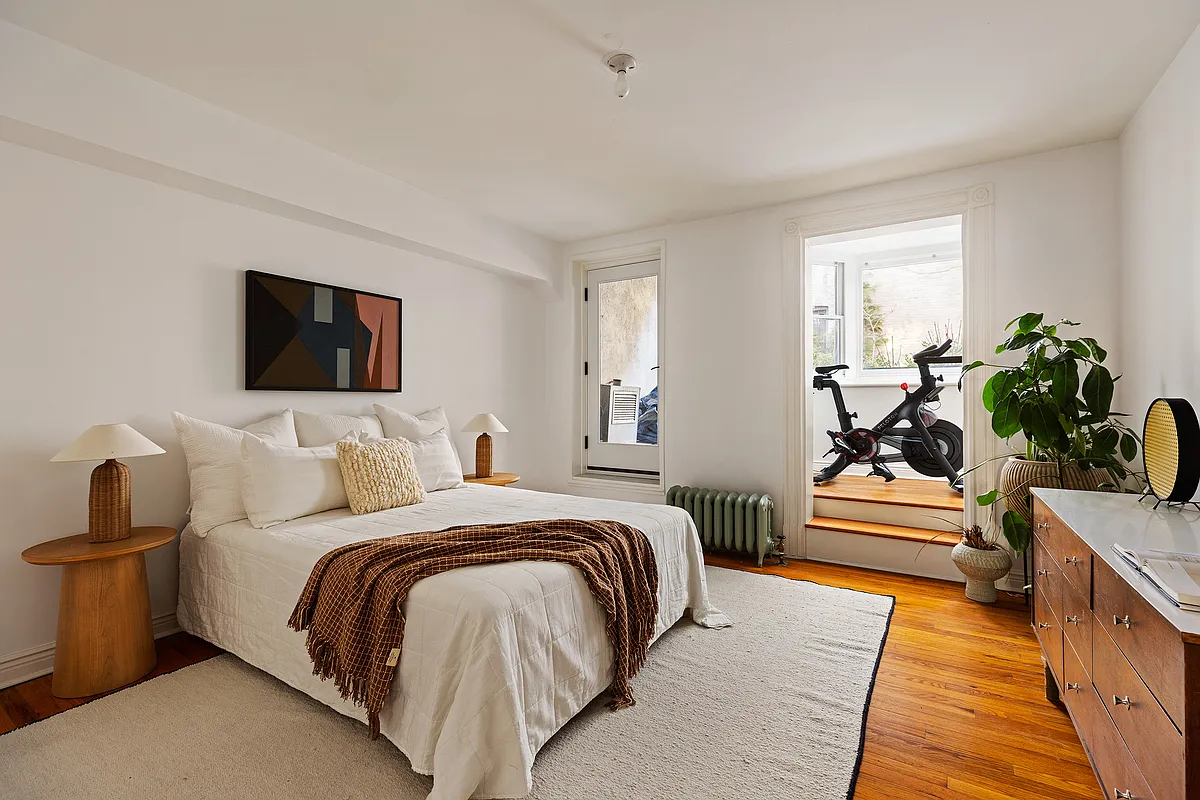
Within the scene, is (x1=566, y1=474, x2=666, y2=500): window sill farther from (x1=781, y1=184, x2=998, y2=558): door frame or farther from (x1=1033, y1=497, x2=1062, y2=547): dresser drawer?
(x1=1033, y1=497, x2=1062, y2=547): dresser drawer

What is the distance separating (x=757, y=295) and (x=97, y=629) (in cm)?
408

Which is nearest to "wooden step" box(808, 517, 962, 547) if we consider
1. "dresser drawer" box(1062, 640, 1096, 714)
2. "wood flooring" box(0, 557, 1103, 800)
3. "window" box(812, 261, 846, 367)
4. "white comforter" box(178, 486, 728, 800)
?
"wood flooring" box(0, 557, 1103, 800)

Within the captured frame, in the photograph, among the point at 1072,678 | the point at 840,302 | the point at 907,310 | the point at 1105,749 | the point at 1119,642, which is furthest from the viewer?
the point at 840,302

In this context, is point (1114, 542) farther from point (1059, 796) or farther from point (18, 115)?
point (18, 115)

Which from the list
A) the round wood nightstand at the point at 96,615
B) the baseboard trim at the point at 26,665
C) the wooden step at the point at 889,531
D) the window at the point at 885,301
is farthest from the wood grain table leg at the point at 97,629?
the window at the point at 885,301

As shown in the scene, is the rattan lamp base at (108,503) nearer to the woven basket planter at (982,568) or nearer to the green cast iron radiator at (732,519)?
the green cast iron radiator at (732,519)

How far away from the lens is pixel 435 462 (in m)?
3.47

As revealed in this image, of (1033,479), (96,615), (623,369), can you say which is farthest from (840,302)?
(96,615)

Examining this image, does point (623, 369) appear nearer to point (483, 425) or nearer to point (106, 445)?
point (483, 425)

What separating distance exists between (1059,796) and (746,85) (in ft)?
9.17

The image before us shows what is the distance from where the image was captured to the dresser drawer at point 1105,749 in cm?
129

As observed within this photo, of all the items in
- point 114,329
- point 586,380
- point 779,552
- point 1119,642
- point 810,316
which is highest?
point 810,316

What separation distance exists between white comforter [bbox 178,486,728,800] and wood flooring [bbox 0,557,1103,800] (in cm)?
49

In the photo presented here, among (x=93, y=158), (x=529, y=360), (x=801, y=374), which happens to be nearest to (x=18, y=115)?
(x=93, y=158)
